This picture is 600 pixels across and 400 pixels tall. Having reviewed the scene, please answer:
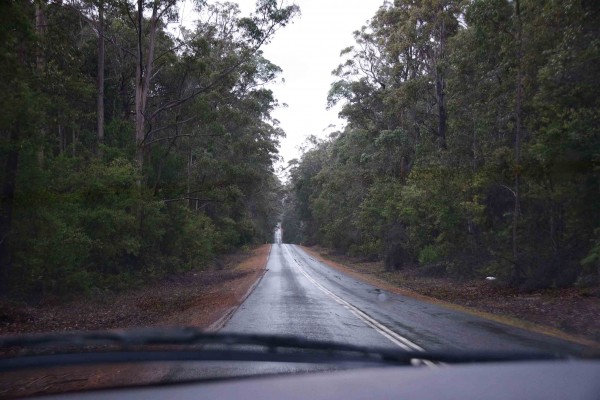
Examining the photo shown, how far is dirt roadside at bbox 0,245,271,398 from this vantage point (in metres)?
5.03

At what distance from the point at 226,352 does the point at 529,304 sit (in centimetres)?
1322

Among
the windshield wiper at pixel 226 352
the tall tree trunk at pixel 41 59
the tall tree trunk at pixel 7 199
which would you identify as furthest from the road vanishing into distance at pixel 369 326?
the tall tree trunk at pixel 41 59

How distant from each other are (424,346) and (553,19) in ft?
43.3

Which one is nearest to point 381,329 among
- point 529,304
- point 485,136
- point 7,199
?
point 529,304

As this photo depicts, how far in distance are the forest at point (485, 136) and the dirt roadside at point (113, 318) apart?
10208 mm

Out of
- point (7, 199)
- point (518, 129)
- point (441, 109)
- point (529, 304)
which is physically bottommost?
point (529, 304)

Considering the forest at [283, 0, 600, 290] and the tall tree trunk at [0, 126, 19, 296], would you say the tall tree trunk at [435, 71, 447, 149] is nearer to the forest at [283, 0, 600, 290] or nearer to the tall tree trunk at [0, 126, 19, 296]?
the forest at [283, 0, 600, 290]

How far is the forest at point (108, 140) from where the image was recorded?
634 inches

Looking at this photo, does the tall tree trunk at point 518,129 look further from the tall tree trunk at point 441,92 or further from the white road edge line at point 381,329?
the tall tree trunk at point 441,92

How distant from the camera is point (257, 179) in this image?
32.3m

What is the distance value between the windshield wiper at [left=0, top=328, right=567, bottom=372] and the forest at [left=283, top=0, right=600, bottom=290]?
41.7 feet

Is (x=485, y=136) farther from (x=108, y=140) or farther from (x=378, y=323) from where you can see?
(x=108, y=140)

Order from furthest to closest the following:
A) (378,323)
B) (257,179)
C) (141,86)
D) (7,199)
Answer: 1. (257,179)
2. (141,86)
3. (7,199)
4. (378,323)

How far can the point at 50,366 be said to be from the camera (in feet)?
15.4
